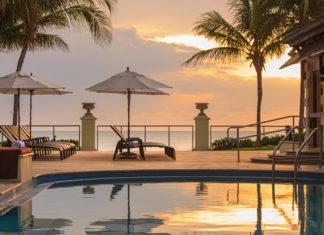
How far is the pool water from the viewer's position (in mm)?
8242

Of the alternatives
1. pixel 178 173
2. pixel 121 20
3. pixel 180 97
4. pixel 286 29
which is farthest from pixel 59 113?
pixel 178 173

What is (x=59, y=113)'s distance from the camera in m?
29.6

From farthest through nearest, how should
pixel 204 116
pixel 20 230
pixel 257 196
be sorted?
pixel 204 116 < pixel 257 196 < pixel 20 230

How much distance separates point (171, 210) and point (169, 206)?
0.45 metres

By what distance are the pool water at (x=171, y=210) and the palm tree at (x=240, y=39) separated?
15536mm

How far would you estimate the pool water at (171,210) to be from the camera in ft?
27.0

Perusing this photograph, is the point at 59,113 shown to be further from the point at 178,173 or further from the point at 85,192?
the point at 85,192

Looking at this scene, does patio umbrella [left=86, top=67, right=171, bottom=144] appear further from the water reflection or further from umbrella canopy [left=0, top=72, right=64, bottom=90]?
the water reflection

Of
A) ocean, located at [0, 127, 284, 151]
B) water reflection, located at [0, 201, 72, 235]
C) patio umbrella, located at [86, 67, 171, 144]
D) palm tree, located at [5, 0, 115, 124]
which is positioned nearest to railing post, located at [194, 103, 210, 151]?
ocean, located at [0, 127, 284, 151]

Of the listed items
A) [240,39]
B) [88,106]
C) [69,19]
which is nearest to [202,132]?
[88,106]

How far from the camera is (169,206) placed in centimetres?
1036

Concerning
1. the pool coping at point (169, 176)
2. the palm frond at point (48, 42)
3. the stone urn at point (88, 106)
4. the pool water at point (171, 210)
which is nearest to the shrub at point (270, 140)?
the stone urn at point (88, 106)

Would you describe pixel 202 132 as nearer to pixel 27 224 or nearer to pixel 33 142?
pixel 33 142

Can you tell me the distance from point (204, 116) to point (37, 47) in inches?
328
